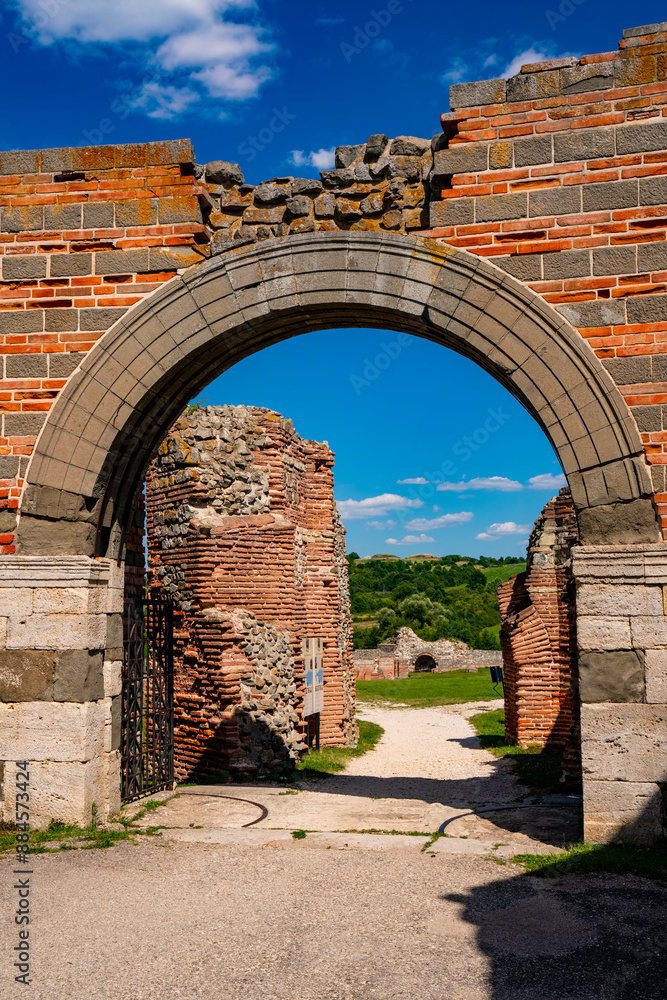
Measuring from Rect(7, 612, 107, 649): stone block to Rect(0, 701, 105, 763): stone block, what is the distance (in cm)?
45

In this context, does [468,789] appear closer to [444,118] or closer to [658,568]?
[658,568]

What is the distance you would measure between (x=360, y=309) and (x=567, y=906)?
4457 mm

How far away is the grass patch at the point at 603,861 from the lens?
470 centimetres

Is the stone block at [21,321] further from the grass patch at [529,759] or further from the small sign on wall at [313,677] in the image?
the grass patch at [529,759]

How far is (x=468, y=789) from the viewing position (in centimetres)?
979

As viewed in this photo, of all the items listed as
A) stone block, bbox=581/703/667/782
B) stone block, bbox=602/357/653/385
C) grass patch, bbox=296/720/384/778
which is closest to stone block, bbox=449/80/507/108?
stone block, bbox=602/357/653/385

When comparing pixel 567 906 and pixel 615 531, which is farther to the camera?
pixel 615 531

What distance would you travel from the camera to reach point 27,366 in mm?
6238

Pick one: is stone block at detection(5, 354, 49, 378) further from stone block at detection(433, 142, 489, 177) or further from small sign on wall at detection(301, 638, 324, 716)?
small sign on wall at detection(301, 638, 324, 716)

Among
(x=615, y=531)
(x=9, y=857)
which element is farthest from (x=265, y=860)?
(x=615, y=531)

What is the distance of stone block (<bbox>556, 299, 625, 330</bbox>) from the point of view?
553 centimetres

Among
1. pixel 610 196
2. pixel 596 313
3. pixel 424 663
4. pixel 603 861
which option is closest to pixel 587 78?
pixel 610 196

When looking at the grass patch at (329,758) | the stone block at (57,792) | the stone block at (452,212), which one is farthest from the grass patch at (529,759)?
the stone block at (452,212)

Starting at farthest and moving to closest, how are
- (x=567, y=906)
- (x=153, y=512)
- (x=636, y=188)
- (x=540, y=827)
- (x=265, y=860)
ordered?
(x=153, y=512) < (x=540, y=827) < (x=636, y=188) < (x=265, y=860) < (x=567, y=906)
